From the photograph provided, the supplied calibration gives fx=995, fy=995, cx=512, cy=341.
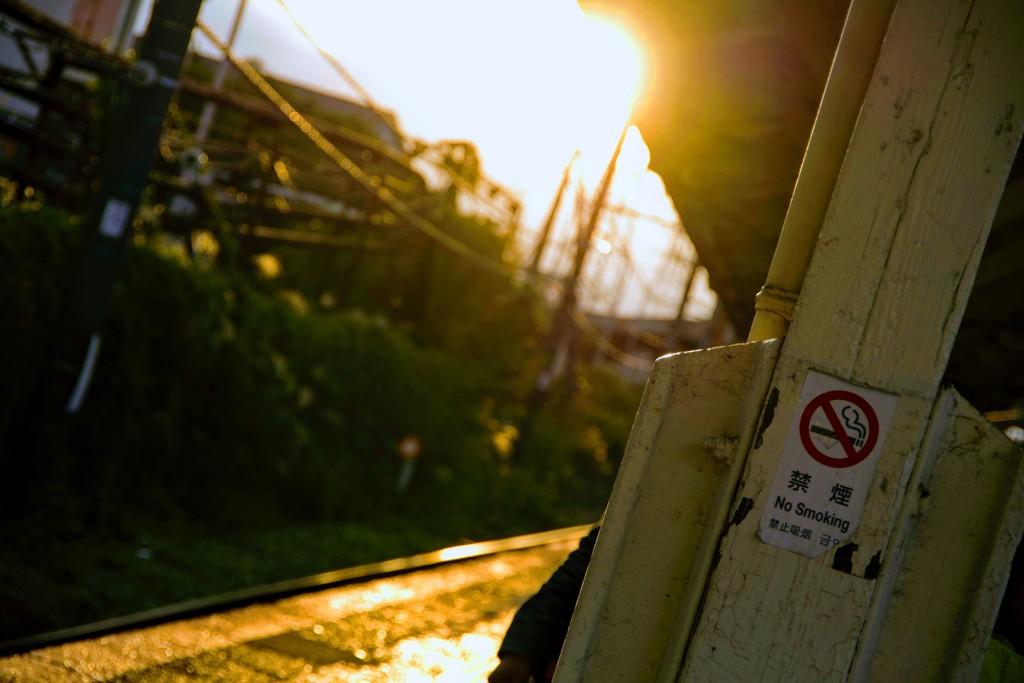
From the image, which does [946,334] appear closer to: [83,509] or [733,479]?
[733,479]

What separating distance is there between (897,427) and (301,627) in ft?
19.1

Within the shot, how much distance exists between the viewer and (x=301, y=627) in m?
6.87

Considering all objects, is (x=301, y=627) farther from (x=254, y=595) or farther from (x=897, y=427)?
(x=897, y=427)

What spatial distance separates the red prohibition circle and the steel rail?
429cm

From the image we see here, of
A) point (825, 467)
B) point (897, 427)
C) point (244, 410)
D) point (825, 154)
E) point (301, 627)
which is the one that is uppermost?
point (825, 154)

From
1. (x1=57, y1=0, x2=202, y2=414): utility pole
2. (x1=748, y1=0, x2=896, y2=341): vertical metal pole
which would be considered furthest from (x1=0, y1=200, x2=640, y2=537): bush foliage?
(x1=748, y1=0, x2=896, y2=341): vertical metal pole

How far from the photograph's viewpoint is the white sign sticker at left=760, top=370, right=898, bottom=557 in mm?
1760

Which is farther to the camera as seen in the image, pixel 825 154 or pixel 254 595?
pixel 254 595

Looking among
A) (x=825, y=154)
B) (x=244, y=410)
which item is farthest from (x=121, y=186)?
(x=825, y=154)

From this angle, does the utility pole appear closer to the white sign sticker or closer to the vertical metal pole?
the vertical metal pole

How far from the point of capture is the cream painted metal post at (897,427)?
1758 millimetres

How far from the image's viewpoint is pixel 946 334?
1.77 m

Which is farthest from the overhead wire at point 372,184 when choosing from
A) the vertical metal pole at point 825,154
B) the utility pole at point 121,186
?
the vertical metal pole at point 825,154

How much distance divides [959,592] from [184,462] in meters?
9.02
